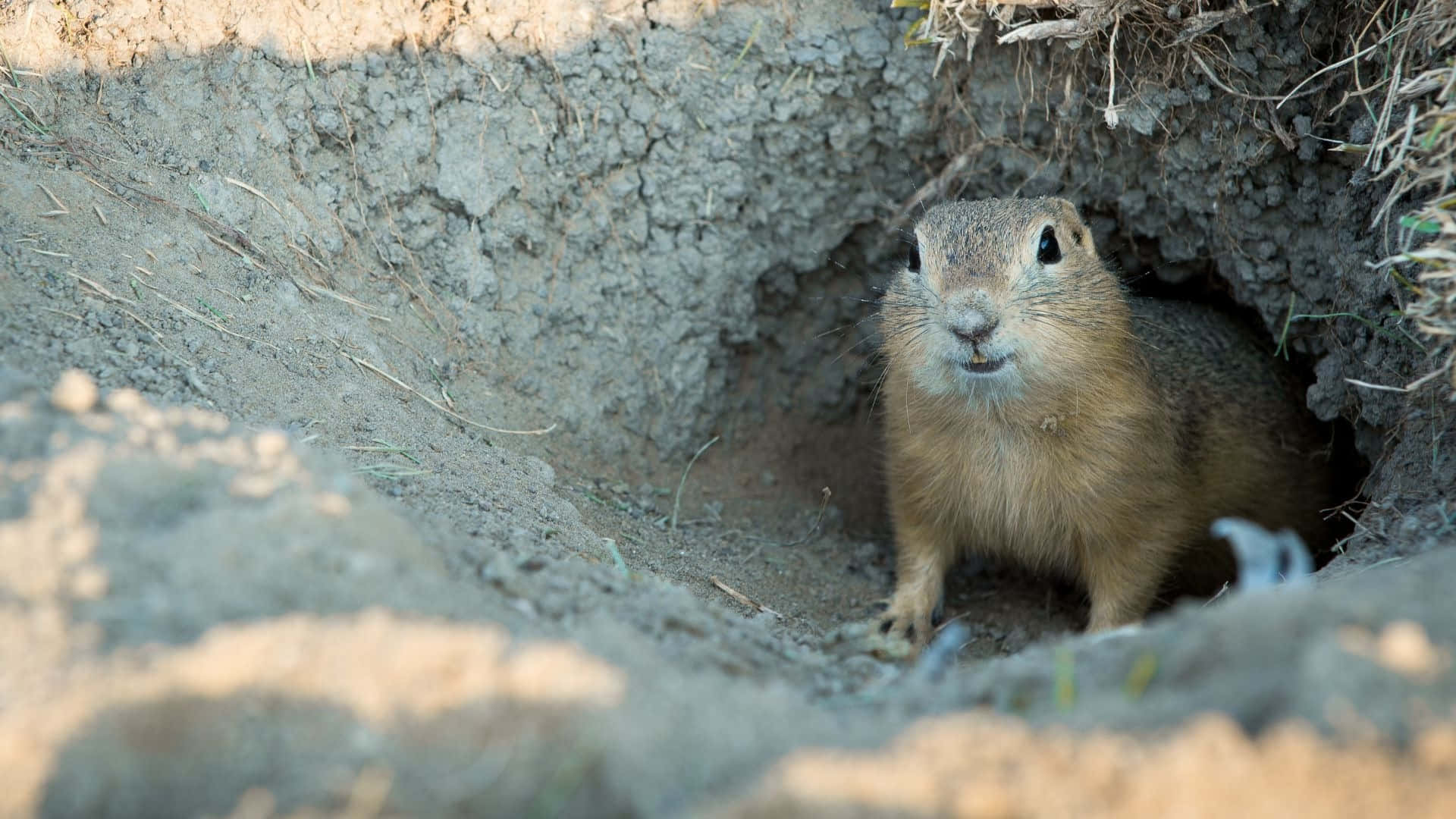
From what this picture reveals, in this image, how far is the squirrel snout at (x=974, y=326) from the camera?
430 cm

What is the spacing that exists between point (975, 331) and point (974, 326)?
0.07 ft

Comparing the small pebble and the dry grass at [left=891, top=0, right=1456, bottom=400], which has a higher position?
the dry grass at [left=891, top=0, right=1456, bottom=400]

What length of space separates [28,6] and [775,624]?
169 inches

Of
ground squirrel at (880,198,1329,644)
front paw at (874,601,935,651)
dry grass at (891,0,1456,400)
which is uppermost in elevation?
dry grass at (891,0,1456,400)

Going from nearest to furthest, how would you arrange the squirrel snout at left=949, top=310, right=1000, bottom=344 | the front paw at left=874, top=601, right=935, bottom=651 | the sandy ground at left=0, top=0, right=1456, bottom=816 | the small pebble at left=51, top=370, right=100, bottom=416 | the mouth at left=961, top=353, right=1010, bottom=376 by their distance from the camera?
the sandy ground at left=0, top=0, right=1456, bottom=816
the small pebble at left=51, top=370, right=100, bottom=416
the squirrel snout at left=949, top=310, right=1000, bottom=344
the mouth at left=961, top=353, right=1010, bottom=376
the front paw at left=874, top=601, right=935, bottom=651

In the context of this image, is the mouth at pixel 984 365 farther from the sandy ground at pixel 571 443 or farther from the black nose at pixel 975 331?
the sandy ground at pixel 571 443

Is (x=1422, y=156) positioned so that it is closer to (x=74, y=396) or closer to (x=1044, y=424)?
(x=1044, y=424)

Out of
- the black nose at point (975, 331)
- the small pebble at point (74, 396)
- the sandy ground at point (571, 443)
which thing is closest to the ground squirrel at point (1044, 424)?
the black nose at point (975, 331)

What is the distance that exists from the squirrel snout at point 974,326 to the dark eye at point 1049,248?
72 cm

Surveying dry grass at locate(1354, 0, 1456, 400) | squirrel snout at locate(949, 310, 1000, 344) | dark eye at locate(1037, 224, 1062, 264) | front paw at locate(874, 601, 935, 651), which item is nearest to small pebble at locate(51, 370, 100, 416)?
squirrel snout at locate(949, 310, 1000, 344)

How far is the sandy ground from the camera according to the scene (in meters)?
2.04

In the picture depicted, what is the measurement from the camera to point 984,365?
445 centimetres

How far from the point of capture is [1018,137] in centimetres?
609

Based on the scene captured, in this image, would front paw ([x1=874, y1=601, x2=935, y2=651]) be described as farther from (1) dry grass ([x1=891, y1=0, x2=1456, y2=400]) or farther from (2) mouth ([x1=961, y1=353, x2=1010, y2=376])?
(1) dry grass ([x1=891, y1=0, x2=1456, y2=400])
